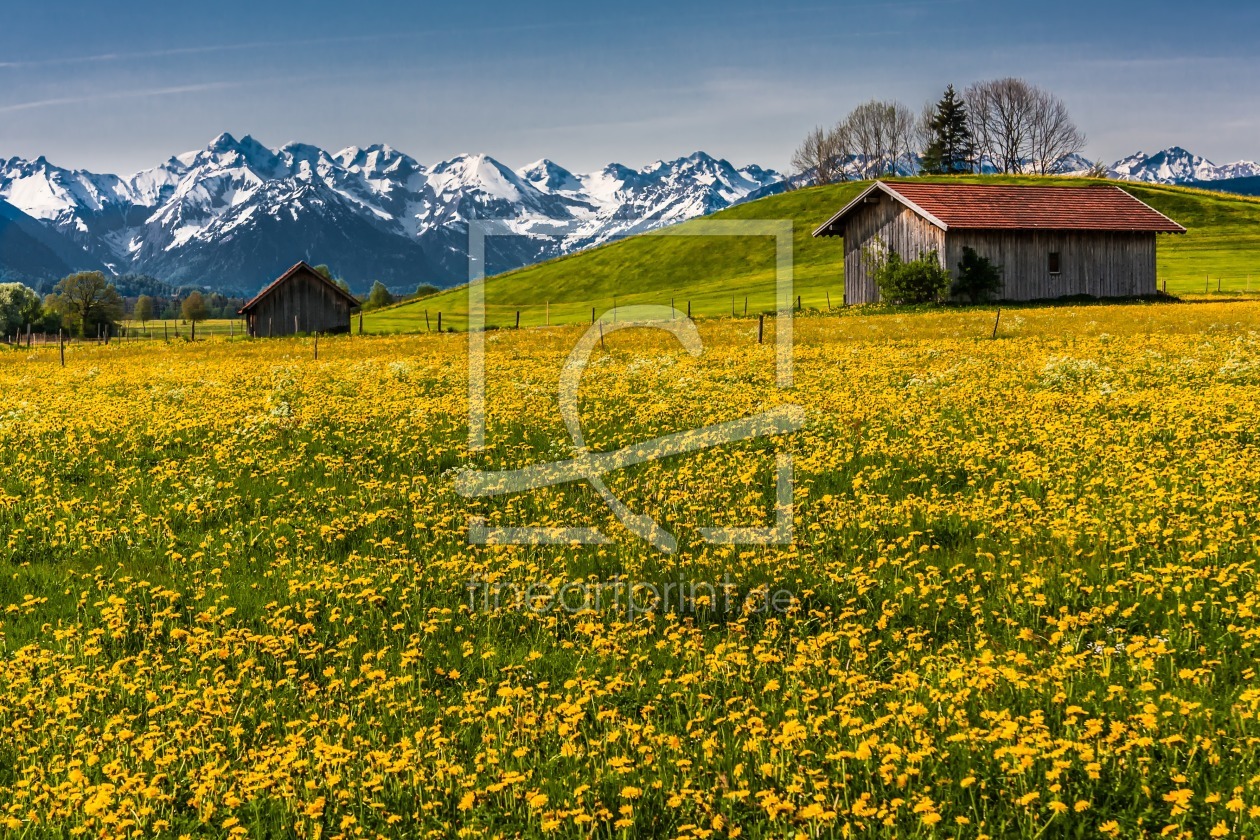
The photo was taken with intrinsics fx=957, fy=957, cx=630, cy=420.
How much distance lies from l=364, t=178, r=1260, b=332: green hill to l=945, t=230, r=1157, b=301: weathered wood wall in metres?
5.12

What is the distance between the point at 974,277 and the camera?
54719 millimetres

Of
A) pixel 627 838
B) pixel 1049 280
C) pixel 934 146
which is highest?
pixel 934 146

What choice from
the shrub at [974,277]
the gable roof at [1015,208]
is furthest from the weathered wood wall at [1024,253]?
the gable roof at [1015,208]

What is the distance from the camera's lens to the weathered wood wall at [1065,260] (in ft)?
184

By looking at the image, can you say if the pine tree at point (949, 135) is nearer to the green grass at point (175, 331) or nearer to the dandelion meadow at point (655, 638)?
the green grass at point (175, 331)

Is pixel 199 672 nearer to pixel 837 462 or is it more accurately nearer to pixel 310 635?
pixel 310 635

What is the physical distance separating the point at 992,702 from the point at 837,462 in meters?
6.66

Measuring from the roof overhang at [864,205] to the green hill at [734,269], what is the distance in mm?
5434

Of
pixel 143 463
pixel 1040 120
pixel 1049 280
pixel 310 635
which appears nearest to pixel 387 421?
pixel 143 463

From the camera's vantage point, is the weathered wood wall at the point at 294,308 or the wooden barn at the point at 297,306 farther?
the weathered wood wall at the point at 294,308

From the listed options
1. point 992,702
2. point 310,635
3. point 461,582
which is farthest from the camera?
point 461,582

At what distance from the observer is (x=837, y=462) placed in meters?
12.7

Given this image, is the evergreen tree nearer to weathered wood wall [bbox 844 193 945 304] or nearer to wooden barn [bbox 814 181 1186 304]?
weathered wood wall [bbox 844 193 945 304]

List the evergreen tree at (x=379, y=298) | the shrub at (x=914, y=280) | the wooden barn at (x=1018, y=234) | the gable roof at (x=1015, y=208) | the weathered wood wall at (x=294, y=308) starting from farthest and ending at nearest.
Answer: the evergreen tree at (x=379, y=298)
the weathered wood wall at (x=294, y=308)
the wooden barn at (x=1018, y=234)
the gable roof at (x=1015, y=208)
the shrub at (x=914, y=280)
